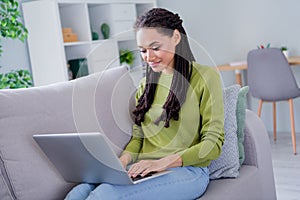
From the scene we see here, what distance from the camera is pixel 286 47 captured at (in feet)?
12.3

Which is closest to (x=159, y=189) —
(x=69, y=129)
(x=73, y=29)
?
A: (x=69, y=129)

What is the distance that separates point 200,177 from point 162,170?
0.14 m

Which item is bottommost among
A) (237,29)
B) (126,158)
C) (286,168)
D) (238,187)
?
(286,168)

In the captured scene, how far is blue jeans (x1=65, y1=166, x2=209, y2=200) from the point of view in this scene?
144 centimetres

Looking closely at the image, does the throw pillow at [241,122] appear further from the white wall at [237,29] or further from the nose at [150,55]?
the white wall at [237,29]

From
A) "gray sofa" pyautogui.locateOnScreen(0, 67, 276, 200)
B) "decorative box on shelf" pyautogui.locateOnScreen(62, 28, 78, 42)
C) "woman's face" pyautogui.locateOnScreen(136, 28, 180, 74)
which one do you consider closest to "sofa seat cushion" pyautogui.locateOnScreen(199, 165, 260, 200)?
"gray sofa" pyautogui.locateOnScreen(0, 67, 276, 200)

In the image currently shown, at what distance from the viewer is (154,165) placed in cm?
154

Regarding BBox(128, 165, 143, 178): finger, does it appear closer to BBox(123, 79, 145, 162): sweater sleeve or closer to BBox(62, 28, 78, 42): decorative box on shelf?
BBox(123, 79, 145, 162): sweater sleeve

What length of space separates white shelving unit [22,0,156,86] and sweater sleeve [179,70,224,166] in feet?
4.93

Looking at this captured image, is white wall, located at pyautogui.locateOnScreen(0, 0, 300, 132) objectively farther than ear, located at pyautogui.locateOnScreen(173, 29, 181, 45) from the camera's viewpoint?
Yes

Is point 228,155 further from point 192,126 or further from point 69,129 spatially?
point 69,129

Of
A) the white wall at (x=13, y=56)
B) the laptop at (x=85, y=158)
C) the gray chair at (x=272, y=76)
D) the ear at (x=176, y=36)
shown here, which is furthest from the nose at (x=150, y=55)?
the white wall at (x=13, y=56)

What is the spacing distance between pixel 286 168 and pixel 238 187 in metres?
1.37

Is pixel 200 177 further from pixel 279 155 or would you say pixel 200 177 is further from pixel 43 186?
pixel 279 155
